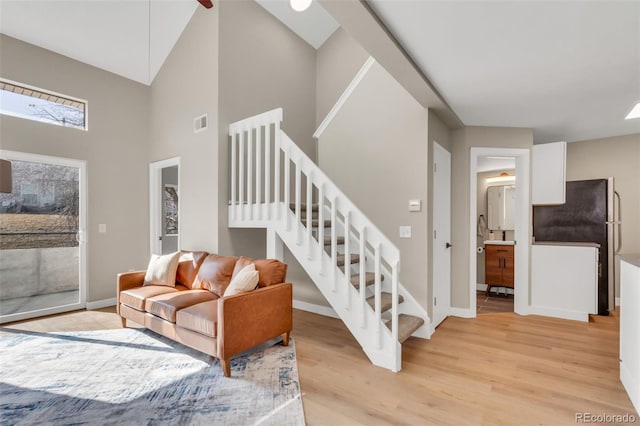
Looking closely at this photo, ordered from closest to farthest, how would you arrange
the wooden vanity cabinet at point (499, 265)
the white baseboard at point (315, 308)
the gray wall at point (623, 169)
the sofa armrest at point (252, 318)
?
1. the sofa armrest at point (252, 318)
2. the white baseboard at point (315, 308)
3. the gray wall at point (623, 169)
4. the wooden vanity cabinet at point (499, 265)

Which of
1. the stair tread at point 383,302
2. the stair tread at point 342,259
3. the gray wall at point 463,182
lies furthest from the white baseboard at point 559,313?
the stair tread at point 342,259

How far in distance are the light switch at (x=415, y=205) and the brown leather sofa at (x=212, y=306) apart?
150cm

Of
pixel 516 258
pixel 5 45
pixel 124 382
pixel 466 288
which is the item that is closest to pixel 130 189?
pixel 5 45

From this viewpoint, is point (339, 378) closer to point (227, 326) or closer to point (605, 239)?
point (227, 326)

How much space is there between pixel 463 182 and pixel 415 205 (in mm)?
1100

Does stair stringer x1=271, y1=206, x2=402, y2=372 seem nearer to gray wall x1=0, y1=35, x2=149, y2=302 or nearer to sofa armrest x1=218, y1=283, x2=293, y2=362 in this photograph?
sofa armrest x1=218, y1=283, x2=293, y2=362

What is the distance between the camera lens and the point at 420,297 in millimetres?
3318

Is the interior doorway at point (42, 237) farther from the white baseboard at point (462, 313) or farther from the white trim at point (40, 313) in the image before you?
the white baseboard at point (462, 313)

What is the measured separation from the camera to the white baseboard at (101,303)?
433cm

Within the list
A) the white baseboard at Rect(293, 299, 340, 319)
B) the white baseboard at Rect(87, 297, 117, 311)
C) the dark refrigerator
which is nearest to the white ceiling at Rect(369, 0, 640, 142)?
the dark refrigerator

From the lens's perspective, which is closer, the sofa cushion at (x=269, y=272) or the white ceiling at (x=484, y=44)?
the white ceiling at (x=484, y=44)

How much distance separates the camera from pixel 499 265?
5.11m

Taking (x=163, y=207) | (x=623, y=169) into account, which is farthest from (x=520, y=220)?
(x=163, y=207)

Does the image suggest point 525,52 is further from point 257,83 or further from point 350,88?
point 257,83
